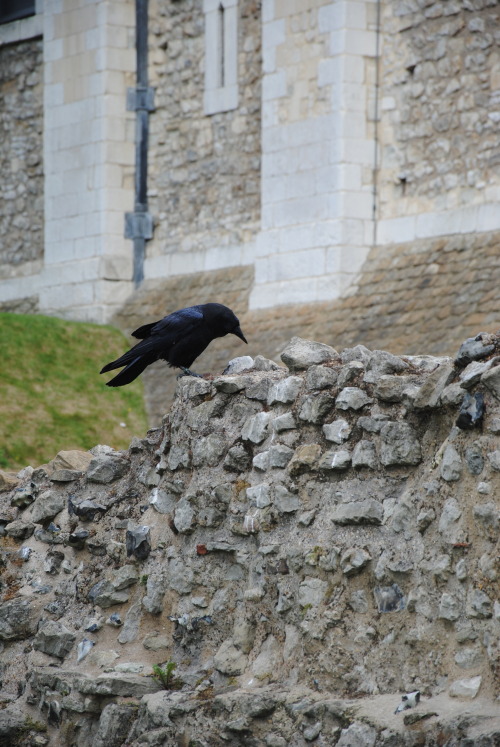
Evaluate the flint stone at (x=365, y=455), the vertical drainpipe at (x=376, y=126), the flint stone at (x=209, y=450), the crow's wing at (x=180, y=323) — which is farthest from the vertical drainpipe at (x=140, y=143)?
the flint stone at (x=365, y=455)

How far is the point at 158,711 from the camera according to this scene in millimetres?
6051

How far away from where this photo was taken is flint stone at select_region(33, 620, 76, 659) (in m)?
6.99

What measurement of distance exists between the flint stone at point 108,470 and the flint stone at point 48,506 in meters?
0.25

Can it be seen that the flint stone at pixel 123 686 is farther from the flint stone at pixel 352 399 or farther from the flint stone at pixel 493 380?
the flint stone at pixel 493 380

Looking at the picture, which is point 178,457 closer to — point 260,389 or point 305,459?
point 260,389

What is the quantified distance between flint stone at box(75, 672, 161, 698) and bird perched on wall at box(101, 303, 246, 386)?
198 centimetres

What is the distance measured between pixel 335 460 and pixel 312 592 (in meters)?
0.60

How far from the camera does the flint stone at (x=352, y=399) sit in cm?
619

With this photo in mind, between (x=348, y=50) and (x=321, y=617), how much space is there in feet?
33.1

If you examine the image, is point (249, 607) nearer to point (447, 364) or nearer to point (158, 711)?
point (158, 711)

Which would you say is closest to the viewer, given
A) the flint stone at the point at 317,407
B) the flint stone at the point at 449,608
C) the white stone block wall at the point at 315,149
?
the flint stone at the point at 449,608

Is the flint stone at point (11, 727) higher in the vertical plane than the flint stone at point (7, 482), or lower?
lower

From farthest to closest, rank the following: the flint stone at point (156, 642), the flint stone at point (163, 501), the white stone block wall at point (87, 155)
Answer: the white stone block wall at point (87, 155) < the flint stone at point (163, 501) < the flint stone at point (156, 642)

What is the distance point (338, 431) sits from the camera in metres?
6.22
